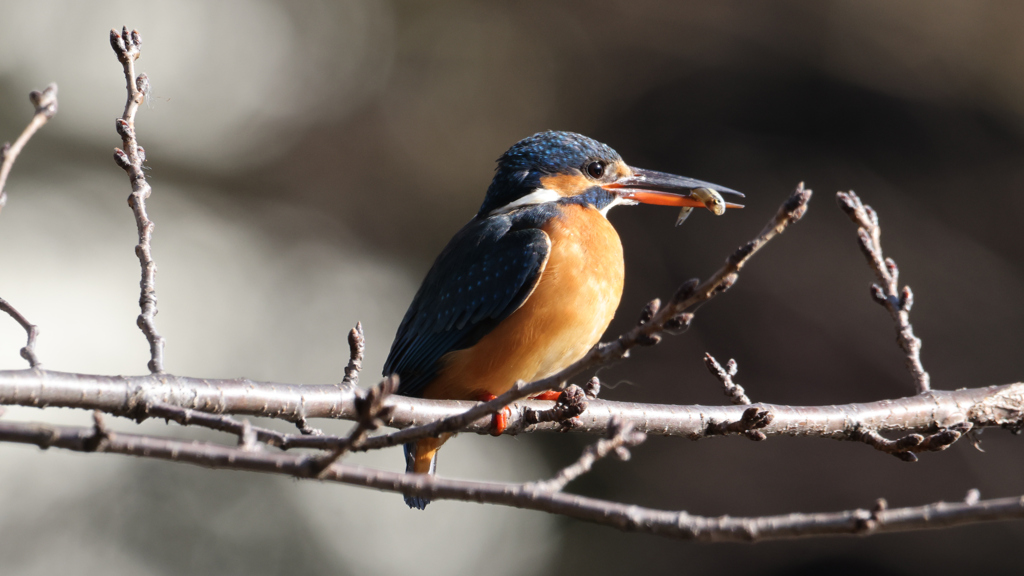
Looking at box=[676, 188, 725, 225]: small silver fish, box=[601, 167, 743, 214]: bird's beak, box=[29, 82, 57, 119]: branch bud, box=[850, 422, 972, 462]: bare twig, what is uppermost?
box=[601, 167, 743, 214]: bird's beak

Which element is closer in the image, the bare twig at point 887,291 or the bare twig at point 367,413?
the bare twig at point 367,413

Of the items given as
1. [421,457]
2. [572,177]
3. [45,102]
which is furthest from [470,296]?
[45,102]

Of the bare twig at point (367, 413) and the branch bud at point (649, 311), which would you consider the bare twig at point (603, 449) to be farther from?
the bare twig at point (367, 413)

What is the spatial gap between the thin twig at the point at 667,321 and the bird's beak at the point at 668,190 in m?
1.89

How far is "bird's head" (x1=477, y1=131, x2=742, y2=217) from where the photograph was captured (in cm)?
347

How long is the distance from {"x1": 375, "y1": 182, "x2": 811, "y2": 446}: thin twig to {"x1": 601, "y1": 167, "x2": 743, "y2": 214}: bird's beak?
189cm

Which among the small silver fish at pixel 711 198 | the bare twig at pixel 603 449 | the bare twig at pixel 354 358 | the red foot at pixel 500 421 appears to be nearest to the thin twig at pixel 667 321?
the bare twig at pixel 603 449

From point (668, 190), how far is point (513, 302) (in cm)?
96

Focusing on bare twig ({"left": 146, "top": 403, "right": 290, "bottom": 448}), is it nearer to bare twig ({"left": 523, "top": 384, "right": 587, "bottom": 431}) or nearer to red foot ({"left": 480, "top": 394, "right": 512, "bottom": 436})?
bare twig ({"left": 523, "top": 384, "right": 587, "bottom": 431})

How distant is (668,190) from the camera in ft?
11.4

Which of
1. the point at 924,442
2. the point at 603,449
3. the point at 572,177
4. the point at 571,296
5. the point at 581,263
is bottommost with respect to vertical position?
the point at 603,449

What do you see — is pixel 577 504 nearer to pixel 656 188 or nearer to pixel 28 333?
→ pixel 28 333

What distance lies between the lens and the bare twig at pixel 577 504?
1196 millimetres

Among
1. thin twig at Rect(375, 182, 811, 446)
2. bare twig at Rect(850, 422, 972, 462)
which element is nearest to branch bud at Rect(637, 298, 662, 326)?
thin twig at Rect(375, 182, 811, 446)
